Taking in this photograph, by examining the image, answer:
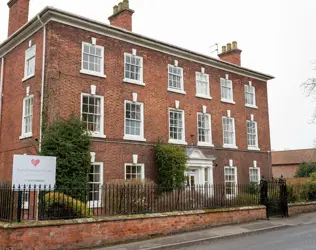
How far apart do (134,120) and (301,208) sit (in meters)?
10.1

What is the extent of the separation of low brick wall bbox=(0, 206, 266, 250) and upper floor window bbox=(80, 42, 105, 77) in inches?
340

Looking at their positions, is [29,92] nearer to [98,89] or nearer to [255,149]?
[98,89]

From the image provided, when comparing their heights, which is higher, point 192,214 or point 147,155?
point 147,155

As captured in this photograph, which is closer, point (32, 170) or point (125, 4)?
point (32, 170)

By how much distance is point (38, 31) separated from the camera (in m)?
18.2

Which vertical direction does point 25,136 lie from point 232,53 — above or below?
below

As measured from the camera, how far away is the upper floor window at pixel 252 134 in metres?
26.8

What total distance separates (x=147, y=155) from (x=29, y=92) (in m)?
6.86

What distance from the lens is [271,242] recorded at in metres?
11.9

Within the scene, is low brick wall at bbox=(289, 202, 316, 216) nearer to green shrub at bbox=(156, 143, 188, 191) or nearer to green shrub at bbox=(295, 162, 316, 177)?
green shrub at bbox=(156, 143, 188, 191)

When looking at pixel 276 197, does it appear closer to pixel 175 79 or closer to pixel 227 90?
pixel 175 79

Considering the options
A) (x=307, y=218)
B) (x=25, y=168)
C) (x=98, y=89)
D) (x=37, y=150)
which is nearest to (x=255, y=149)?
(x=307, y=218)

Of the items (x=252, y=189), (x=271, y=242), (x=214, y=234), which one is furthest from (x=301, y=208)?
(x=271, y=242)

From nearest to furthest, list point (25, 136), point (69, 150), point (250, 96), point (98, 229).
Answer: point (98, 229), point (69, 150), point (25, 136), point (250, 96)
